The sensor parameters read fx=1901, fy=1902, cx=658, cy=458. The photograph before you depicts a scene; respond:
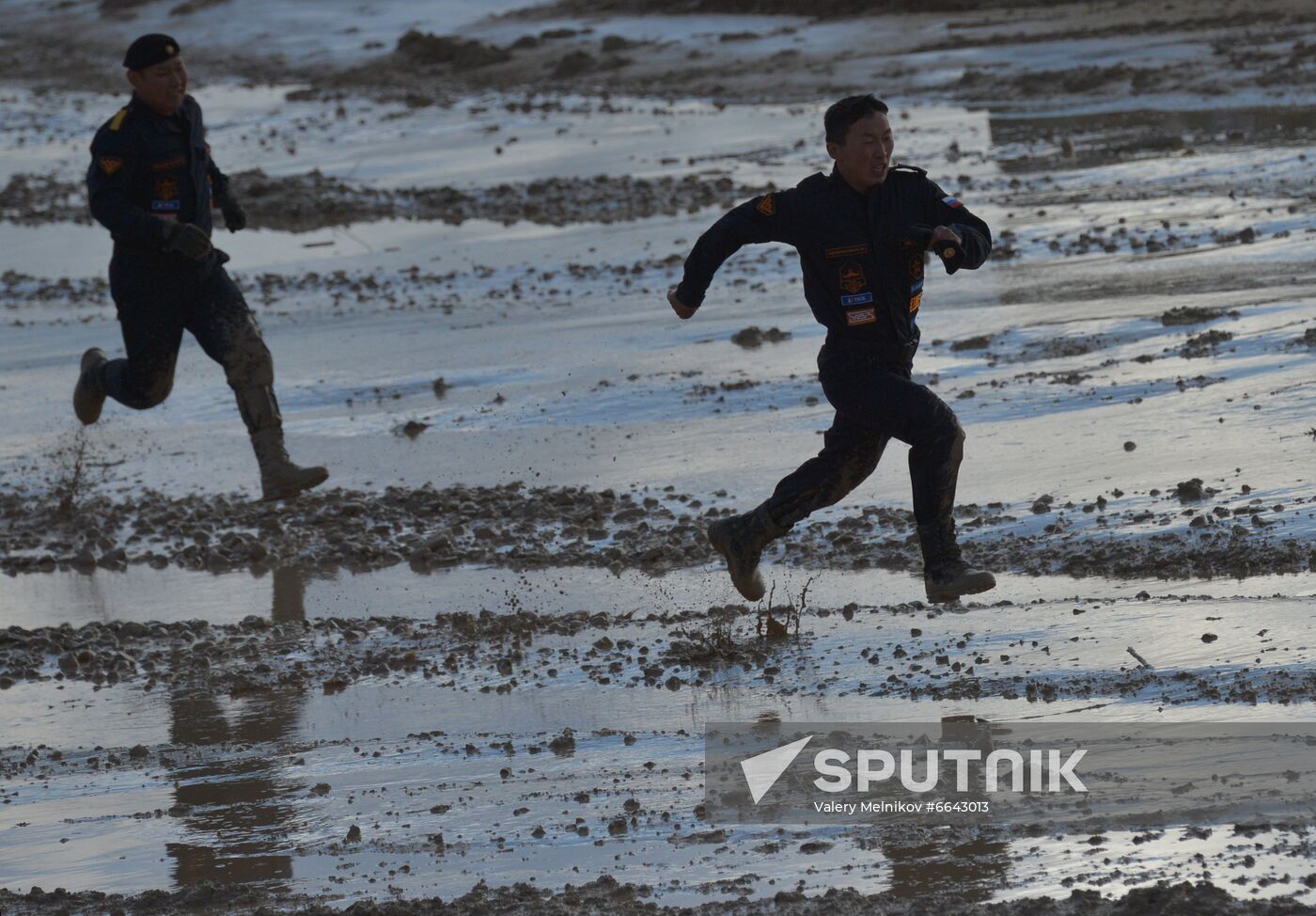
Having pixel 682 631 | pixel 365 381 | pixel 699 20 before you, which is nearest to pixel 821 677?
pixel 682 631

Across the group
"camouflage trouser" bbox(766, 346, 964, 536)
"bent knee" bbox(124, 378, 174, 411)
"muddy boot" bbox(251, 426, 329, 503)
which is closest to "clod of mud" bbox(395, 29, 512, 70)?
"bent knee" bbox(124, 378, 174, 411)

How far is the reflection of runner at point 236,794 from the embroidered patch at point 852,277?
212cm

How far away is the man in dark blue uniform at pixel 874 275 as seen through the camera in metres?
5.50

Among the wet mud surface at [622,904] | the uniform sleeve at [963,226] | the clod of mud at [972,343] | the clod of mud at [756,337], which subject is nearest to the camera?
the wet mud surface at [622,904]

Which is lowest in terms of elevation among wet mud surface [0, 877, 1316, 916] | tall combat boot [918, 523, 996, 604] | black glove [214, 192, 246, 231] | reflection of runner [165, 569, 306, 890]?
wet mud surface [0, 877, 1316, 916]

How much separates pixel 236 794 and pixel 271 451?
296 cm

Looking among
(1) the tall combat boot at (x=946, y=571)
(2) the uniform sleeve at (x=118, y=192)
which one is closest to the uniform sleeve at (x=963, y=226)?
(1) the tall combat boot at (x=946, y=571)

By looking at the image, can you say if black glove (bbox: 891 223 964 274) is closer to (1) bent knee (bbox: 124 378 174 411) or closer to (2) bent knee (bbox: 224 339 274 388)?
(2) bent knee (bbox: 224 339 274 388)

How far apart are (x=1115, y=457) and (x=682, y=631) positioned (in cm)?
226

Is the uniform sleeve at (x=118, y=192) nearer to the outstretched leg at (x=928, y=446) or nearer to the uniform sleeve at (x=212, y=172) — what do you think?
the uniform sleeve at (x=212, y=172)

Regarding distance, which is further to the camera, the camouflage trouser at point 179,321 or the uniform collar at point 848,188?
the camouflage trouser at point 179,321

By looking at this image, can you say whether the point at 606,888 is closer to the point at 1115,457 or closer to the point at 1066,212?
the point at 1115,457

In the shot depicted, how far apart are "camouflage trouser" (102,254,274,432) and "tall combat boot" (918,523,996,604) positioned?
337 cm

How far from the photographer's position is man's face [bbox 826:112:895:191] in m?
5.45
